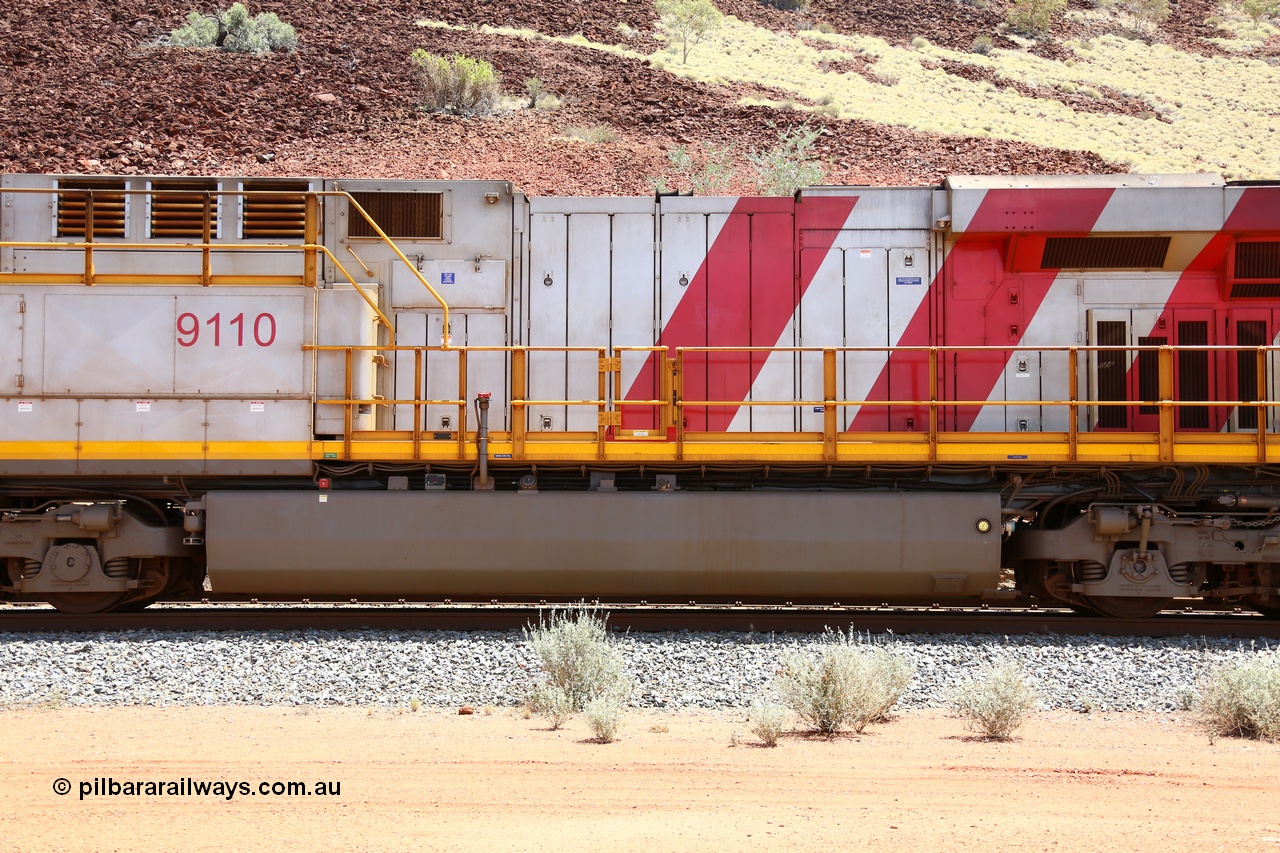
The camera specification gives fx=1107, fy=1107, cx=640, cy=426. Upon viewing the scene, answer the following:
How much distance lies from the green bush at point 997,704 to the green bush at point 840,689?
51 centimetres

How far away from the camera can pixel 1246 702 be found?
696 centimetres

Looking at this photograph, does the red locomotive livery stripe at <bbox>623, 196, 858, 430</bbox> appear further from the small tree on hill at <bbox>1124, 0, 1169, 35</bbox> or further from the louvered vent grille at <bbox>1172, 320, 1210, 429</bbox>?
the small tree on hill at <bbox>1124, 0, 1169, 35</bbox>

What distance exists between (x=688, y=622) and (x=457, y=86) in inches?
1076

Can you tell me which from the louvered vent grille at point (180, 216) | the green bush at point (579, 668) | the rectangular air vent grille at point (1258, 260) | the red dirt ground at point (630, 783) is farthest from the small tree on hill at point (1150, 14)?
the green bush at point (579, 668)

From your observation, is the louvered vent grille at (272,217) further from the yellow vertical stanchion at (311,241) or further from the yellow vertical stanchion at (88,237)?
the yellow vertical stanchion at (88,237)

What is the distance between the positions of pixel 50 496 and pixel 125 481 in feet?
2.26

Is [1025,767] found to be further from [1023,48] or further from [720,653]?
[1023,48]

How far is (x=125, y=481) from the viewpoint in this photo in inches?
397

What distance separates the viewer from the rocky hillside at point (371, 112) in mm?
29172

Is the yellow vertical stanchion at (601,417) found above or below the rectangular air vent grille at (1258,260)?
below

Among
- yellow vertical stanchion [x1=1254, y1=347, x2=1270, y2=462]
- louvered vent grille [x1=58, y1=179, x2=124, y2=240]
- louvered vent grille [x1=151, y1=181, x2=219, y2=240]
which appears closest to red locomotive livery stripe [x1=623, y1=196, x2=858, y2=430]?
yellow vertical stanchion [x1=1254, y1=347, x2=1270, y2=462]

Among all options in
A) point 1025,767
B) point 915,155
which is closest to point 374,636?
point 1025,767

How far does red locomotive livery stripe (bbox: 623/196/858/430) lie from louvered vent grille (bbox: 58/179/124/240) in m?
5.25

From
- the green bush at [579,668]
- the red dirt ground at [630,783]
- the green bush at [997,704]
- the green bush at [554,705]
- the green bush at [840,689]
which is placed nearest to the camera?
the red dirt ground at [630,783]
